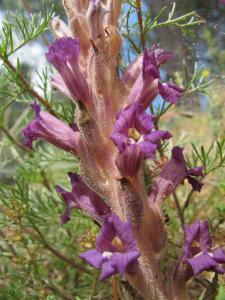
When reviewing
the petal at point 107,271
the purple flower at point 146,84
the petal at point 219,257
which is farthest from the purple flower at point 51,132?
the petal at point 219,257

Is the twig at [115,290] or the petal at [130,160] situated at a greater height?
the petal at [130,160]

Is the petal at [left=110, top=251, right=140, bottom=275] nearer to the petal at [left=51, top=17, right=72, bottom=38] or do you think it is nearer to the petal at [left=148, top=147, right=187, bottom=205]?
the petal at [left=148, top=147, right=187, bottom=205]

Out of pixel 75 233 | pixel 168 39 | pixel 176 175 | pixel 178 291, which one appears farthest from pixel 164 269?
pixel 168 39

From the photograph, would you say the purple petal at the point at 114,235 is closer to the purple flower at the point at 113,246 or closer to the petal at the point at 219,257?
the purple flower at the point at 113,246

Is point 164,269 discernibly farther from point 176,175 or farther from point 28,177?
point 28,177

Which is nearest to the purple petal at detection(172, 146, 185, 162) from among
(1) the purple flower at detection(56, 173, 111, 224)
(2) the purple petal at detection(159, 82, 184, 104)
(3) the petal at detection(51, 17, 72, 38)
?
(2) the purple petal at detection(159, 82, 184, 104)

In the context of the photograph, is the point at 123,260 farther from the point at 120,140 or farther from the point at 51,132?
the point at 51,132
